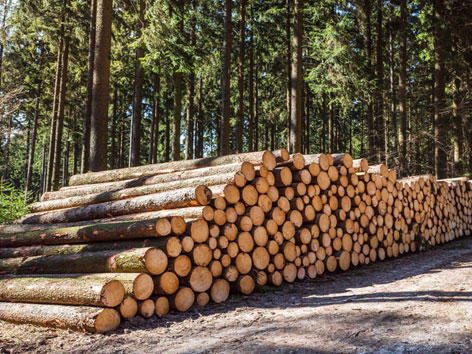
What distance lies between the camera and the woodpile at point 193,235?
14.7ft

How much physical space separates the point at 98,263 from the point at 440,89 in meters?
14.7

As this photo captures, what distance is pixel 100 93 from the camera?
9.64 m

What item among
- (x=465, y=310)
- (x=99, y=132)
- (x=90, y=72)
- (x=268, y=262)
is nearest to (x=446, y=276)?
(x=465, y=310)

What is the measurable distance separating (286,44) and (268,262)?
48.5ft

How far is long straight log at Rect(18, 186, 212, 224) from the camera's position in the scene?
17.7 ft

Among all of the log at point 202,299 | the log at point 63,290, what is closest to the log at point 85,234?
the log at point 63,290

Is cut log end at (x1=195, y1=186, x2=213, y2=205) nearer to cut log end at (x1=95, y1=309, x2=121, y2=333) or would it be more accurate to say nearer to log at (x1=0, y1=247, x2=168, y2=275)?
log at (x1=0, y1=247, x2=168, y2=275)

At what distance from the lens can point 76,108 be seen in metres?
26.3

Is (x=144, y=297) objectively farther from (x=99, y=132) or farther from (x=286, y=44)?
(x=286, y=44)

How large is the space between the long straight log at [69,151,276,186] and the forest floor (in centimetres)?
208

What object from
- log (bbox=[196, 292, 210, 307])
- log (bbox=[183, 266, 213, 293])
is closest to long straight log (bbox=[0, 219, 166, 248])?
log (bbox=[183, 266, 213, 293])

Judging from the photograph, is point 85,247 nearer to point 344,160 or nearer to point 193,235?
point 193,235

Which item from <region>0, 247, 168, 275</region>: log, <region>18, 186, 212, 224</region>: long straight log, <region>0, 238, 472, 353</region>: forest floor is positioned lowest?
<region>0, 238, 472, 353</region>: forest floor

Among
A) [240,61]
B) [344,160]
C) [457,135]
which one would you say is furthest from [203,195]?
[457,135]
